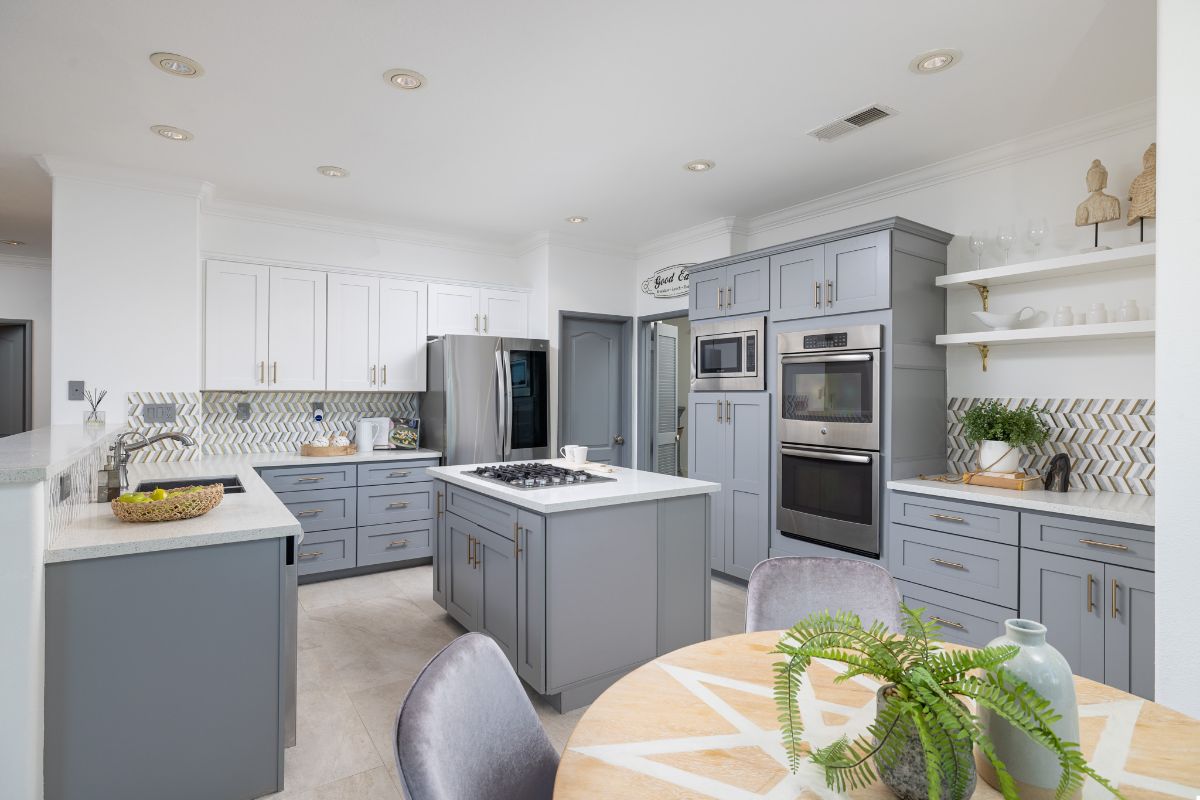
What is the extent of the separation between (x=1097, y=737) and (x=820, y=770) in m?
0.49

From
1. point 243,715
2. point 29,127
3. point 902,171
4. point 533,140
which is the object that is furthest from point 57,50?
point 902,171

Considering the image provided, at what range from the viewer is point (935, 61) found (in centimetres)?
247

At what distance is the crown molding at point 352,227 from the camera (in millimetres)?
4328

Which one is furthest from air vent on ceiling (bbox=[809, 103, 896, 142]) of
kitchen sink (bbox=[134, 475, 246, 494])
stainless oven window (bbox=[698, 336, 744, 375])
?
kitchen sink (bbox=[134, 475, 246, 494])

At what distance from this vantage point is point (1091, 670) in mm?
2479

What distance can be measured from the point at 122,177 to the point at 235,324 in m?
1.05

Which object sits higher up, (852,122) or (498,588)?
(852,122)

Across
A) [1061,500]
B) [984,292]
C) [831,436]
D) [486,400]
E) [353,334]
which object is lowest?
[1061,500]

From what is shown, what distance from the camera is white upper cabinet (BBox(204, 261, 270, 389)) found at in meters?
4.15

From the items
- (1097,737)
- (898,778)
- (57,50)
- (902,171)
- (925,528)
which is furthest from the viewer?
(902,171)

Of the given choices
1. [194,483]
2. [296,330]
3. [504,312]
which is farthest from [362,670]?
[504,312]

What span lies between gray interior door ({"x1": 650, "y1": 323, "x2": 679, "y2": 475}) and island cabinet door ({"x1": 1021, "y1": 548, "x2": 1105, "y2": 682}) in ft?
10.5

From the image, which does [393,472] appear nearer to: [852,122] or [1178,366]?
[852,122]

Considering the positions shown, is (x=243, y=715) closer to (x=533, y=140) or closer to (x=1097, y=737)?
(x=1097, y=737)
